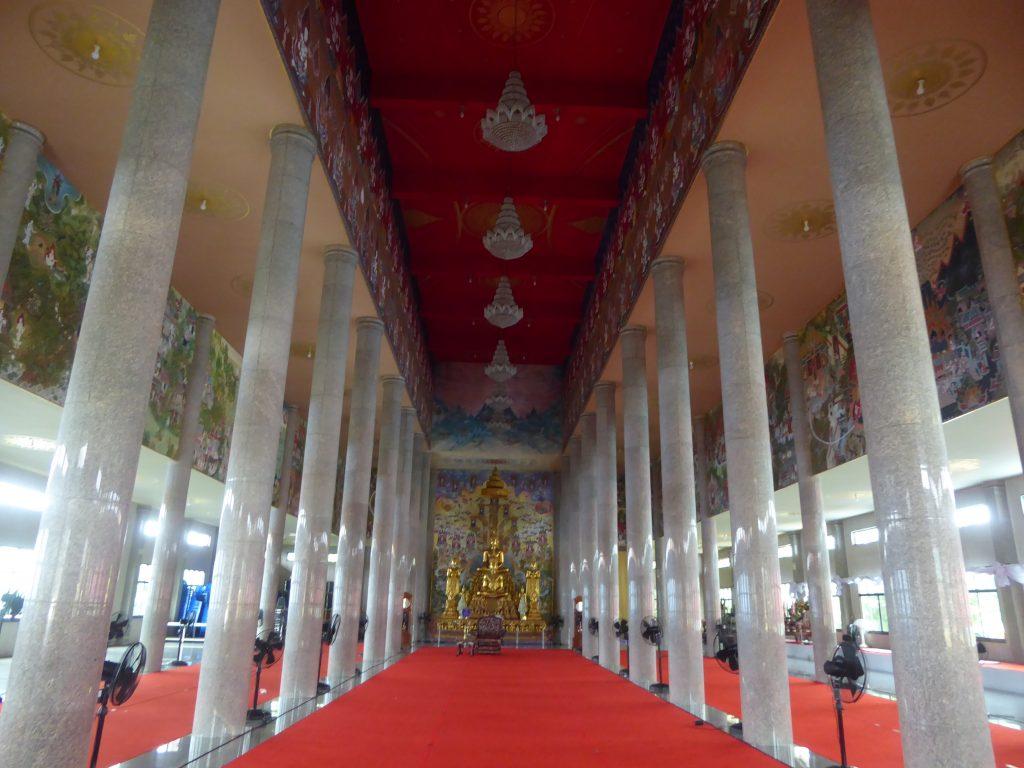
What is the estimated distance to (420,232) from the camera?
15516 millimetres

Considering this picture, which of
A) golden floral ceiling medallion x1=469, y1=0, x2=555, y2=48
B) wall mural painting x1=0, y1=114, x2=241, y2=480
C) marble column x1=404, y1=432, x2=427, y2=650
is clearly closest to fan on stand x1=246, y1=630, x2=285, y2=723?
wall mural painting x1=0, y1=114, x2=241, y2=480

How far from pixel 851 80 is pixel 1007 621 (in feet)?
51.6

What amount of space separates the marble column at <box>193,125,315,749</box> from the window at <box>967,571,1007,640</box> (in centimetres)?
1680

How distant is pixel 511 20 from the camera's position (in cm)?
995

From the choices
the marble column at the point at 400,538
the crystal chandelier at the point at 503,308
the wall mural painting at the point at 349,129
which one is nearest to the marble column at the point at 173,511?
the wall mural painting at the point at 349,129

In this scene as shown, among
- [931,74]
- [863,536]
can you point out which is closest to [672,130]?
[931,74]

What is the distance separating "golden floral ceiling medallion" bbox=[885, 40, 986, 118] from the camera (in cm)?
705

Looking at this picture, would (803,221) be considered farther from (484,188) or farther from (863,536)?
(863,536)

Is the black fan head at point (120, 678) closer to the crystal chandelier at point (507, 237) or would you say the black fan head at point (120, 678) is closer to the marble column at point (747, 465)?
the marble column at point (747, 465)

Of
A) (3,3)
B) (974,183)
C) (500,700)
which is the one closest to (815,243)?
(974,183)

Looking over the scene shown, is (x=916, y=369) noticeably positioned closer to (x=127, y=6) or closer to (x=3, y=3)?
(x=127, y=6)

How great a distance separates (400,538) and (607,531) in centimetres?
585

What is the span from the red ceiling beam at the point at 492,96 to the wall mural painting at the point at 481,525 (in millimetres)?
16250

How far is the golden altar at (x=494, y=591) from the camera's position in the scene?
22.5 m
